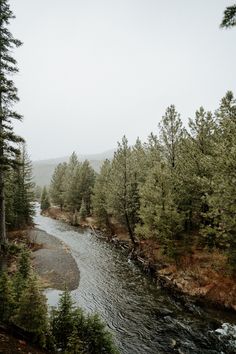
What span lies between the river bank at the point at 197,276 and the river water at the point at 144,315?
1.11 meters

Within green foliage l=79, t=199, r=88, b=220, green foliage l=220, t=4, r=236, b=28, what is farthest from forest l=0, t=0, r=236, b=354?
green foliage l=79, t=199, r=88, b=220

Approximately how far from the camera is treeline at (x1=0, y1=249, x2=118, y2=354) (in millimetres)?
10820

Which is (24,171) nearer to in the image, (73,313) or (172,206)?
(172,206)

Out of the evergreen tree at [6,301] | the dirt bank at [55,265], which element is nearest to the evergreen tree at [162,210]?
the dirt bank at [55,265]

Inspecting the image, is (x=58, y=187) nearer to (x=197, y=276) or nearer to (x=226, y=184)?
(x=197, y=276)

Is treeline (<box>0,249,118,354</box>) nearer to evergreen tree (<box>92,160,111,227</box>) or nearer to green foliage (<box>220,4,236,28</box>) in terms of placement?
green foliage (<box>220,4,236,28</box>)

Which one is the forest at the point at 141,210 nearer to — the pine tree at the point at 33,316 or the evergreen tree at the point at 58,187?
the pine tree at the point at 33,316

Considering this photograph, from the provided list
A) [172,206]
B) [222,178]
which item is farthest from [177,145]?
[222,178]

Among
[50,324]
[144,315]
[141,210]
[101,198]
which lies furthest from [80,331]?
[101,198]

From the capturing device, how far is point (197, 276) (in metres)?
22.1

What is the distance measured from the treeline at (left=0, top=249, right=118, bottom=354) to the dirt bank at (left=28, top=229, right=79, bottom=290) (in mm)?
8082

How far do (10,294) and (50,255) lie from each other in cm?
1808

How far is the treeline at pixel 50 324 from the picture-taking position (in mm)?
10820

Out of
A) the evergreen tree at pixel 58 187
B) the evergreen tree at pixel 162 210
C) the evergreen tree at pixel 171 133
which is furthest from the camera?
the evergreen tree at pixel 58 187
